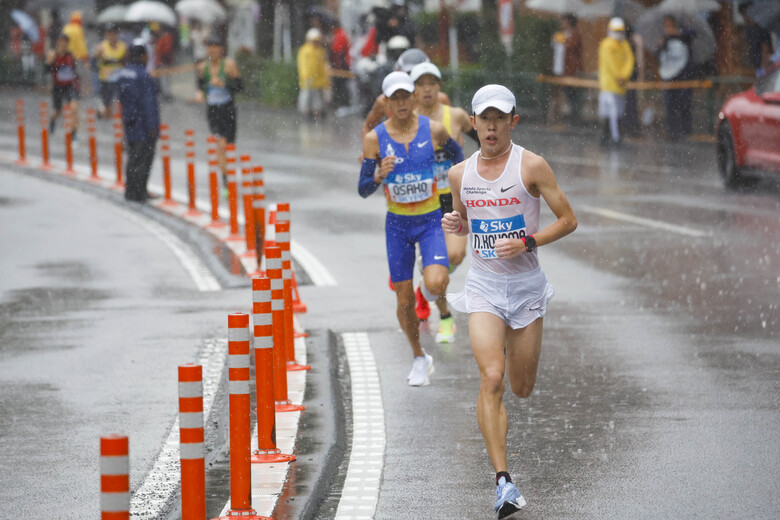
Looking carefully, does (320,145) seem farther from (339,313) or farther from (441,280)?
(441,280)

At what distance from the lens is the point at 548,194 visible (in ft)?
23.3

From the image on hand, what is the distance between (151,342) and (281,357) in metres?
3.00

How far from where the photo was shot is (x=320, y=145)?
95.4ft

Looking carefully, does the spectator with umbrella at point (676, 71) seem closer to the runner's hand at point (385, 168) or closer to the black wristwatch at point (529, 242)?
the runner's hand at point (385, 168)

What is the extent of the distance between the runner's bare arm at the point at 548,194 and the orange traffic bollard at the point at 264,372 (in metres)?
1.33

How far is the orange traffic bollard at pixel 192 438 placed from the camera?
5.37 m

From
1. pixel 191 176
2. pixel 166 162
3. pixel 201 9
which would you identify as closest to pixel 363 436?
pixel 191 176

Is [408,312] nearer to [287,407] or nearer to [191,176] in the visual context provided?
[287,407]

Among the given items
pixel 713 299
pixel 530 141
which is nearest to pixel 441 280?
pixel 713 299

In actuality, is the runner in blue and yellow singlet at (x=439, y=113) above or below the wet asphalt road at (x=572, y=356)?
above

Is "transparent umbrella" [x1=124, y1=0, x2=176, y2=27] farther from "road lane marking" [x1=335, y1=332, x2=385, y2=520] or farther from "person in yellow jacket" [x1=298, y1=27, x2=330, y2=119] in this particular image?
"road lane marking" [x1=335, y1=332, x2=385, y2=520]

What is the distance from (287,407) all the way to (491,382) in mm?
2147

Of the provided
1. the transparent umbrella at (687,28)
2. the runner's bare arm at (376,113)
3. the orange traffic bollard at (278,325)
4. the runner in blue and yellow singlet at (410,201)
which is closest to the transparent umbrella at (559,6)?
the transparent umbrella at (687,28)

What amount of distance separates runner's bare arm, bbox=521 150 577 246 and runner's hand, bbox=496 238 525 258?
12 cm
